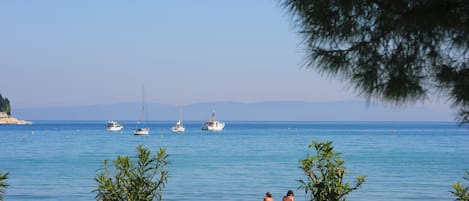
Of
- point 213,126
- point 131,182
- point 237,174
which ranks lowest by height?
point 237,174

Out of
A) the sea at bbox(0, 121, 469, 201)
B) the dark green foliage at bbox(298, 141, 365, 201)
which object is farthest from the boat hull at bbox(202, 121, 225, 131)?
the dark green foliage at bbox(298, 141, 365, 201)

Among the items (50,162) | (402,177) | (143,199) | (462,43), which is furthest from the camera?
(50,162)

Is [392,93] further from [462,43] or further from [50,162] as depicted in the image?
[50,162]

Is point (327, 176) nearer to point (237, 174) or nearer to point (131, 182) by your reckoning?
point (131, 182)

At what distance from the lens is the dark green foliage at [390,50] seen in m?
5.53

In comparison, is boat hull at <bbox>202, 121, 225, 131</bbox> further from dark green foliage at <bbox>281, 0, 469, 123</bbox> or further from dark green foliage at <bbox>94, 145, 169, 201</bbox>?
dark green foliage at <bbox>281, 0, 469, 123</bbox>

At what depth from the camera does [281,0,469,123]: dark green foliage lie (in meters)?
5.53

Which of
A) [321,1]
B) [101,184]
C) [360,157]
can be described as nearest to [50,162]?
[360,157]

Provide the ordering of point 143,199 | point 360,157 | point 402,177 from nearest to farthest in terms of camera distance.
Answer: point 143,199, point 402,177, point 360,157

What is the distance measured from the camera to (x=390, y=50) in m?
5.62

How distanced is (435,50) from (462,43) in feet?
0.63

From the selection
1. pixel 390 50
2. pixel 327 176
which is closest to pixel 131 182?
pixel 327 176

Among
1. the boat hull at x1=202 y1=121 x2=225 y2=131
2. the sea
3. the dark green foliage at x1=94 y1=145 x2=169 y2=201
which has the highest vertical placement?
the boat hull at x1=202 y1=121 x2=225 y2=131

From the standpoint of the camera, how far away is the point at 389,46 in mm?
5609
